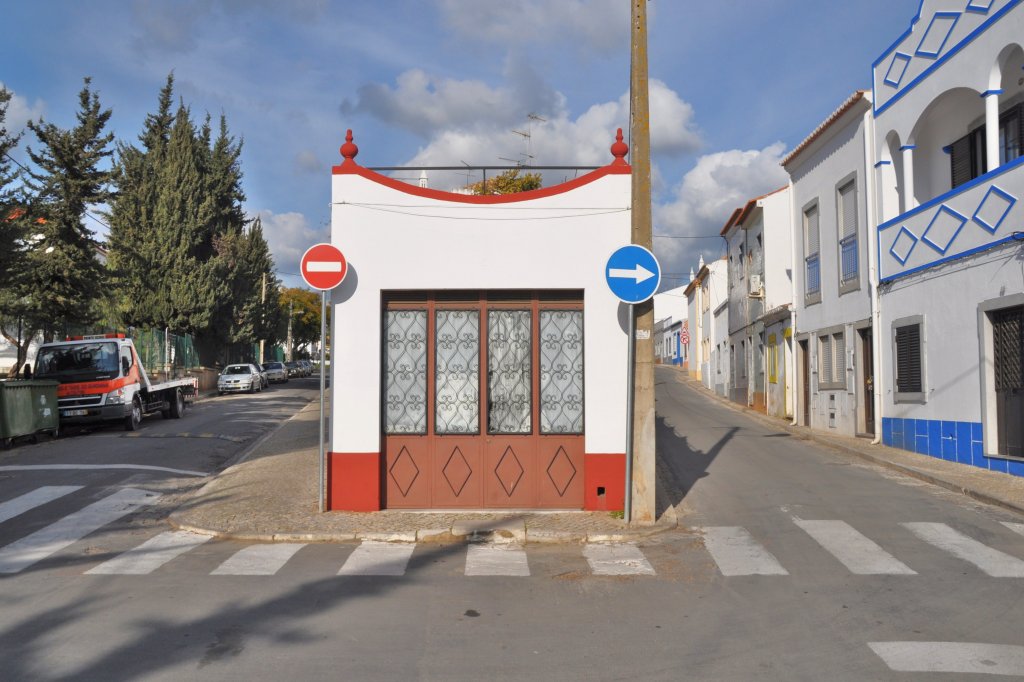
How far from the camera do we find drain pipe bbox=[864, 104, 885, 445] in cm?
1692

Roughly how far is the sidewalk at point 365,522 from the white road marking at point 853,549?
1500mm

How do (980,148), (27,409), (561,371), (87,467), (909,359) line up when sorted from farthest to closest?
(27,409) < (909,359) < (980,148) < (87,467) < (561,371)

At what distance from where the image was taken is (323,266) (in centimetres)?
905

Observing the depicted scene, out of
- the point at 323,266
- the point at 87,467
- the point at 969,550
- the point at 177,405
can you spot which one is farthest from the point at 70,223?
the point at 969,550

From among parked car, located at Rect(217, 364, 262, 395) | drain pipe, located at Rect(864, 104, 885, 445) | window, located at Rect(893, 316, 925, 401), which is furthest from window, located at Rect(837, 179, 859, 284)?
parked car, located at Rect(217, 364, 262, 395)

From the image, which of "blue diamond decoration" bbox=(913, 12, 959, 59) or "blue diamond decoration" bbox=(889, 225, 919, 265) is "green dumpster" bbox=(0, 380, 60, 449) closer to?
"blue diamond decoration" bbox=(889, 225, 919, 265)

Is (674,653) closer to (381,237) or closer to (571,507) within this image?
(571,507)

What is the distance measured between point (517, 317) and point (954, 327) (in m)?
8.48

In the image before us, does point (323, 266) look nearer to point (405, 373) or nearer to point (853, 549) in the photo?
point (405, 373)

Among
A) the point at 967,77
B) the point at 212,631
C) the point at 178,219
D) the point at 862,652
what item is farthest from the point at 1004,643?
the point at 178,219

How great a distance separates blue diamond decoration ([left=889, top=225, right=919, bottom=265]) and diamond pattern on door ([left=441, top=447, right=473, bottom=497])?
1017 centimetres

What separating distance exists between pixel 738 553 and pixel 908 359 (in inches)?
378

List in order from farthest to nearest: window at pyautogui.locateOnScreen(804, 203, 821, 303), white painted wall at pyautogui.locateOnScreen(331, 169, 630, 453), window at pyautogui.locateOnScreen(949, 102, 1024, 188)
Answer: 1. window at pyautogui.locateOnScreen(804, 203, 821, 303)
2. window at pyautogui.locateOnScreen(949, 102, 1024, 188)
3. white painted wall at pyautogui.locateOnScreen(331, 169, 630, 453)

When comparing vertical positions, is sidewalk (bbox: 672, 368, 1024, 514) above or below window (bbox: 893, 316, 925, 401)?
below
